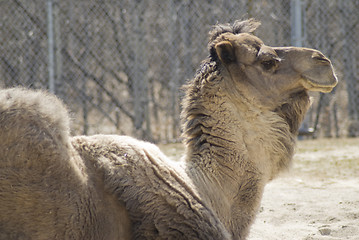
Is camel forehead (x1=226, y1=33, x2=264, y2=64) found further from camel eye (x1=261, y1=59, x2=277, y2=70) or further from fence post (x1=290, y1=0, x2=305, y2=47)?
fence post (x1=290, y1=0, x2=305, y2=47)

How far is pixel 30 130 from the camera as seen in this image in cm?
261

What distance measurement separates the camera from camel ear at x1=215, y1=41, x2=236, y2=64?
3.53m

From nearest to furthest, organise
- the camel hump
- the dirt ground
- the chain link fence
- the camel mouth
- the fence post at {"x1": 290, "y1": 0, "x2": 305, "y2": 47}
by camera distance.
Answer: the camel hump < the camel mouth < the dirt ground < the fence post at {"x1": 290, "y1": 0, "x2": 305, "y2": 47} < the chain link fence

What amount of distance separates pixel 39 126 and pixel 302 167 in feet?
16.2

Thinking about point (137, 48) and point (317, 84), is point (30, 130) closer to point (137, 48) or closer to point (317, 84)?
point (317, 84)

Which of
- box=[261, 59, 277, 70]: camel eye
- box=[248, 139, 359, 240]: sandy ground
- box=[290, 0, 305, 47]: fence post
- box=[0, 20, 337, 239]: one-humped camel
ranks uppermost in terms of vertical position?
box=[290, 0, 305, 47]: fence post

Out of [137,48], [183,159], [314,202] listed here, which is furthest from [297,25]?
[183,159]

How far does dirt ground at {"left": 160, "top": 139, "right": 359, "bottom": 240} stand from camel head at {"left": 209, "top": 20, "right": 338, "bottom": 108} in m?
0.55

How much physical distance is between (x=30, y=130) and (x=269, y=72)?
1.64 metres

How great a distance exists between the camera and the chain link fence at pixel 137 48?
30.4 ft

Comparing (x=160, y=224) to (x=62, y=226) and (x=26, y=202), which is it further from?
(x=26, y=202)

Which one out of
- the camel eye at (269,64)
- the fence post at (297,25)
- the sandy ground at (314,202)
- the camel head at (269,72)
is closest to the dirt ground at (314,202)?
the sandy ground at (314,202)

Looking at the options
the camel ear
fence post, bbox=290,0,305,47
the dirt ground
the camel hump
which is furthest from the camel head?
fence post, bbox=290,0,305,47

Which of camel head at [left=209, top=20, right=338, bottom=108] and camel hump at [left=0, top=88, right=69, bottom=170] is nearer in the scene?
camel hump at [left=0, top=88, right=69, bottom=170]
